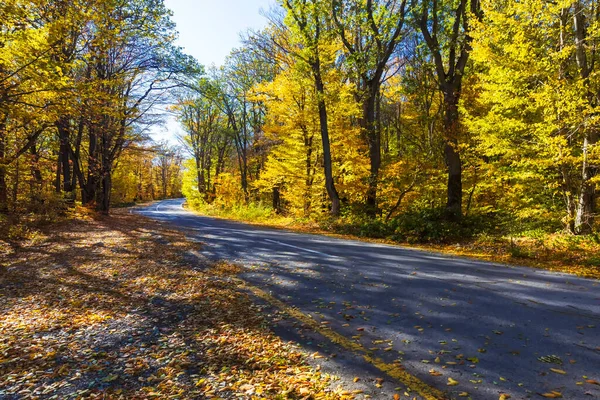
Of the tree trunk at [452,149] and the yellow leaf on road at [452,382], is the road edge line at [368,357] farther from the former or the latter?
the tree trunk at [452,149]

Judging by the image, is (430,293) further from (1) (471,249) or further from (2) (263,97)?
(2) (263,97)

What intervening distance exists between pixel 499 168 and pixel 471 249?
4454 mm

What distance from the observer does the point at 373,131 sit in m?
15.8

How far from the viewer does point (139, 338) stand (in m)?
3.92

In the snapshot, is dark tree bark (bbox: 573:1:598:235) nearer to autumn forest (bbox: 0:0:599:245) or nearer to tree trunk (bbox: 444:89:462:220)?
autumn forest (bbox: 0:0:599:245)

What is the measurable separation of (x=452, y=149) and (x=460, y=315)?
30.6 feet

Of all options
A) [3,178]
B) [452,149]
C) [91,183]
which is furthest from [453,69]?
[91,183]

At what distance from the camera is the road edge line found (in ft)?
8.70

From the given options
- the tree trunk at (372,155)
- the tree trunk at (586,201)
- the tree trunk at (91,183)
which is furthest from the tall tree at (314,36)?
the tree trunk at (91,183)

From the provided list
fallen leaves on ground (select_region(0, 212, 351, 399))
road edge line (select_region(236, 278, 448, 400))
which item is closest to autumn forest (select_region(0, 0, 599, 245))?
fallen leaves on ground (select_region(0, 212, 351, 399))

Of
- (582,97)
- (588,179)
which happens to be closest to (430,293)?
(588,179)

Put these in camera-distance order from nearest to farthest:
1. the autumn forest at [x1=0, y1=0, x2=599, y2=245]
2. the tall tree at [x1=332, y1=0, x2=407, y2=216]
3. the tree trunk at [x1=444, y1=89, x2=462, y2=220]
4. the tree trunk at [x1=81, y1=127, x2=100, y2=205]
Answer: the autumn forest at [x1=0, y1=0, x2=599, y2=245], the tree trunk at [x1=444, y1=89, x2=462, y2=220], the tall tree at [x1=332, y1=0, x2=407, y2=216], the tree trunk at [x1=81, y1=127, x2=100, y2=205]

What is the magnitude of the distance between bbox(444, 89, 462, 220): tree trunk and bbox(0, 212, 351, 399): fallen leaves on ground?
855 cm

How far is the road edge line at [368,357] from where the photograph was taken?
265 cm
